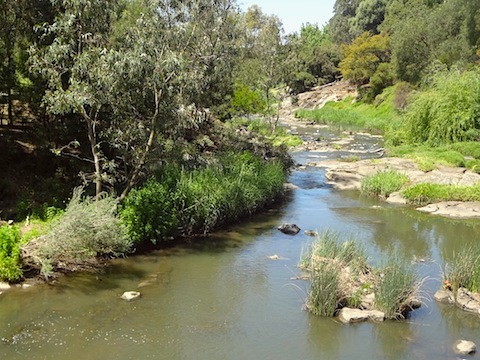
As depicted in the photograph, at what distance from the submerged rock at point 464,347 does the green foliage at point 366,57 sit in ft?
229

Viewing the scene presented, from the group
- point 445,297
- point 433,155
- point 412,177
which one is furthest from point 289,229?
point 433,155

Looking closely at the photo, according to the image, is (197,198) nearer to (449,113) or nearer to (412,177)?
(412,177)

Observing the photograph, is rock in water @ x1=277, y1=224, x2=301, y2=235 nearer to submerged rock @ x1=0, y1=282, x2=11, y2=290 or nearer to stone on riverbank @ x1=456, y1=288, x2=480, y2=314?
stone on riverbank @ x1=456, y1=288, x2=480, y2=314

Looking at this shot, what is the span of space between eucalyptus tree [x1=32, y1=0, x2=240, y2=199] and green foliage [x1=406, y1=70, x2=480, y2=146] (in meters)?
22.9

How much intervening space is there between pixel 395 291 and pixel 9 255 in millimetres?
10172

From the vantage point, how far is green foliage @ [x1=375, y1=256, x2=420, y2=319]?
1309cm

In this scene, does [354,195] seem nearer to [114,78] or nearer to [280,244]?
[280,244]

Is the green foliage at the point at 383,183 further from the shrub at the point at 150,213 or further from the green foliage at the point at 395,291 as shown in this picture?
the green foliage at the point at 395,291

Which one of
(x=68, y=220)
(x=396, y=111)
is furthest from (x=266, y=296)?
(x=396, y=111)

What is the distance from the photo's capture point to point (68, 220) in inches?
570

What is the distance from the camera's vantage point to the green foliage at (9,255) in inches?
540

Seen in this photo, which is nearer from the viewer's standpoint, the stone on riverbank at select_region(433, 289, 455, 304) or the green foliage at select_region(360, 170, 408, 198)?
the stone on riverbank at select_region(433, 289, 455, 304)

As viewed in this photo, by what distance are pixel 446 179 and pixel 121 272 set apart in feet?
62.8

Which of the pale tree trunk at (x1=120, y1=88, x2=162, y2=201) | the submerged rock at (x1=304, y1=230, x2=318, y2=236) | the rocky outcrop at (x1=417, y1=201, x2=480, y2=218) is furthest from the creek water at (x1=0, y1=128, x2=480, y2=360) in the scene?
the rocky outcrop at (x1=417, y1=201, x2=480, y2=218)
